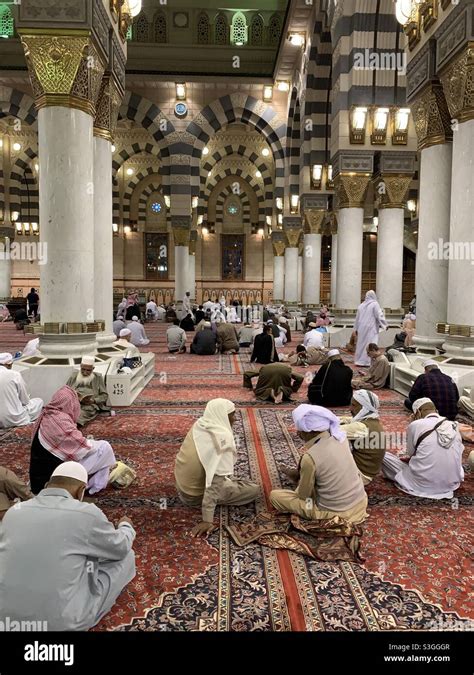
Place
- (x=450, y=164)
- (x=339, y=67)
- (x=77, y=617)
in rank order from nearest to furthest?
(x=77, y=617)
(x=450, y=164)
(x=339, y=67)

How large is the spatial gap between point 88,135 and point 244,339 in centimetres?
501

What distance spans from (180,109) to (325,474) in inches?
496

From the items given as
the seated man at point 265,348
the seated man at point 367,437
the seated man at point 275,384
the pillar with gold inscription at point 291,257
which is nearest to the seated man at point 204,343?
the seated man at point 265,348

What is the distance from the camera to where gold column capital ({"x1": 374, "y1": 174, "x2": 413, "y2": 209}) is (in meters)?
8.38

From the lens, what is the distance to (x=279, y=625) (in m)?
1.80

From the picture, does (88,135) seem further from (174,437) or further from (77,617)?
(77,617)

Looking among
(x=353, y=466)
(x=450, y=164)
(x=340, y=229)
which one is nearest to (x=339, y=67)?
(x=340, y=229)

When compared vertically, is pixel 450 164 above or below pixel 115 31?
below

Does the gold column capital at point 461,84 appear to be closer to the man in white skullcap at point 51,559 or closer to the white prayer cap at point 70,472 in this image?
the white prayer cap at point 70,472

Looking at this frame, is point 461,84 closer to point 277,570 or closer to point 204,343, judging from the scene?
point 277,570

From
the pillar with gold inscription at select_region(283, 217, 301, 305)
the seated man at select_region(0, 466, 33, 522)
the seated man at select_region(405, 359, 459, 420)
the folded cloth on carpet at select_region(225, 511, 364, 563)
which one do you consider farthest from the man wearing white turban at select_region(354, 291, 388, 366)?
the pillar with gold inscription at select_region(283, 217, 301, 305)

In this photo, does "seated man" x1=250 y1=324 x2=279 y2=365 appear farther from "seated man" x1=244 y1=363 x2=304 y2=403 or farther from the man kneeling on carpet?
the man kneeling on carpet

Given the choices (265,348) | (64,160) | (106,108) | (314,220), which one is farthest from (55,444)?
(314,220)

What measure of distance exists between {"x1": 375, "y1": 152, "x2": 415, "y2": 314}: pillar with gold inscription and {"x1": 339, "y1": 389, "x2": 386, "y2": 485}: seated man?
19.2ft
